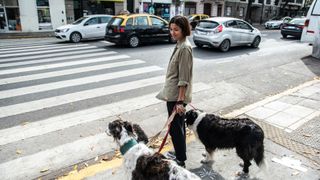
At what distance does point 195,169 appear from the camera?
12.6 ft

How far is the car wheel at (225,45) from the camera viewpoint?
43.0 feet

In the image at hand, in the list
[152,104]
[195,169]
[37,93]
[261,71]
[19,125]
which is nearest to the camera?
[195,169]

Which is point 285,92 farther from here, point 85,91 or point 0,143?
point 0,143

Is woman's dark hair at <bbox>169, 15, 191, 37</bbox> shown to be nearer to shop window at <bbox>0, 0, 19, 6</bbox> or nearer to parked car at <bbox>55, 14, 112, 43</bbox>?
parked car at <bbox>55, 14, 112, 43</bbox>

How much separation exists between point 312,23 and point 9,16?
75.3 ft

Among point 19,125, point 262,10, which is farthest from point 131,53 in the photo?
point 262,10

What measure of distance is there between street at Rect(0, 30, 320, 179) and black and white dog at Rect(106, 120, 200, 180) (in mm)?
1411

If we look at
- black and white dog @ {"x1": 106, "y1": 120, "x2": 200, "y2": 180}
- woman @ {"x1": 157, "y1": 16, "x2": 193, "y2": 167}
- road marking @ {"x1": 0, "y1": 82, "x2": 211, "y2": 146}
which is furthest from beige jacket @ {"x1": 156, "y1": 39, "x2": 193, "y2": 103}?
road marking @ {"x1": 0, "y1": 82, "x2": 211, "y2": 146}

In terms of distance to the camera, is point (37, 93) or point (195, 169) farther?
point (37, 93)

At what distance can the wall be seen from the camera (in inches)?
935

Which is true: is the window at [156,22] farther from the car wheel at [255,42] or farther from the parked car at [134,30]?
the car wheel at [255,42]

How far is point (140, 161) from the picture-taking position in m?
2.80

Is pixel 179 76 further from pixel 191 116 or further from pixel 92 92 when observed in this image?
pixel 92 92

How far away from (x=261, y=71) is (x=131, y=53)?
5707 mm
